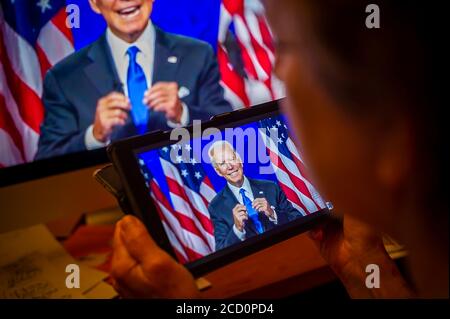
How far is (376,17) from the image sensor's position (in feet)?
1.31

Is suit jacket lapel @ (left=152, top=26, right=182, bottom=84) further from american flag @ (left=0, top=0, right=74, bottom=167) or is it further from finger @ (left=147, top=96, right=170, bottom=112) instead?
american flag @ (left=0, top=0, right=74, bottom=167)

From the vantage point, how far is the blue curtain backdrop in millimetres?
996

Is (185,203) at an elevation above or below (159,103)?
below

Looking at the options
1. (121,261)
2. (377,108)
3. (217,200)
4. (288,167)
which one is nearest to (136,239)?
(121,261)

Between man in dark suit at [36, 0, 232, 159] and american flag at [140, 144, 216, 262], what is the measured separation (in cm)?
29

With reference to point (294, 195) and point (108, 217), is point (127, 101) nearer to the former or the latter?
point (108, 217)

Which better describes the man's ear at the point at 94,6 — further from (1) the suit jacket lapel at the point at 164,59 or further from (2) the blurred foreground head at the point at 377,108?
(2) the blurred foreground head at the point at 377,108

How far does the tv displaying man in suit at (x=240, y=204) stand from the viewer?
762 mm

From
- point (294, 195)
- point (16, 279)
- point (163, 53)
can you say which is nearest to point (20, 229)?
point (16, 279)

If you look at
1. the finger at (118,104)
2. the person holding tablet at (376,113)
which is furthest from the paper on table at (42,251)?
the person holding tablet at (376,113)

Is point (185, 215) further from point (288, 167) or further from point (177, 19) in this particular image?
point (177, 19)

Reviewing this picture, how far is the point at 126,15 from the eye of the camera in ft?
3.31

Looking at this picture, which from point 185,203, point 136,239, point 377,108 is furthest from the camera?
point 185,203

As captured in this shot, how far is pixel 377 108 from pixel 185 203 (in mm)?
424
